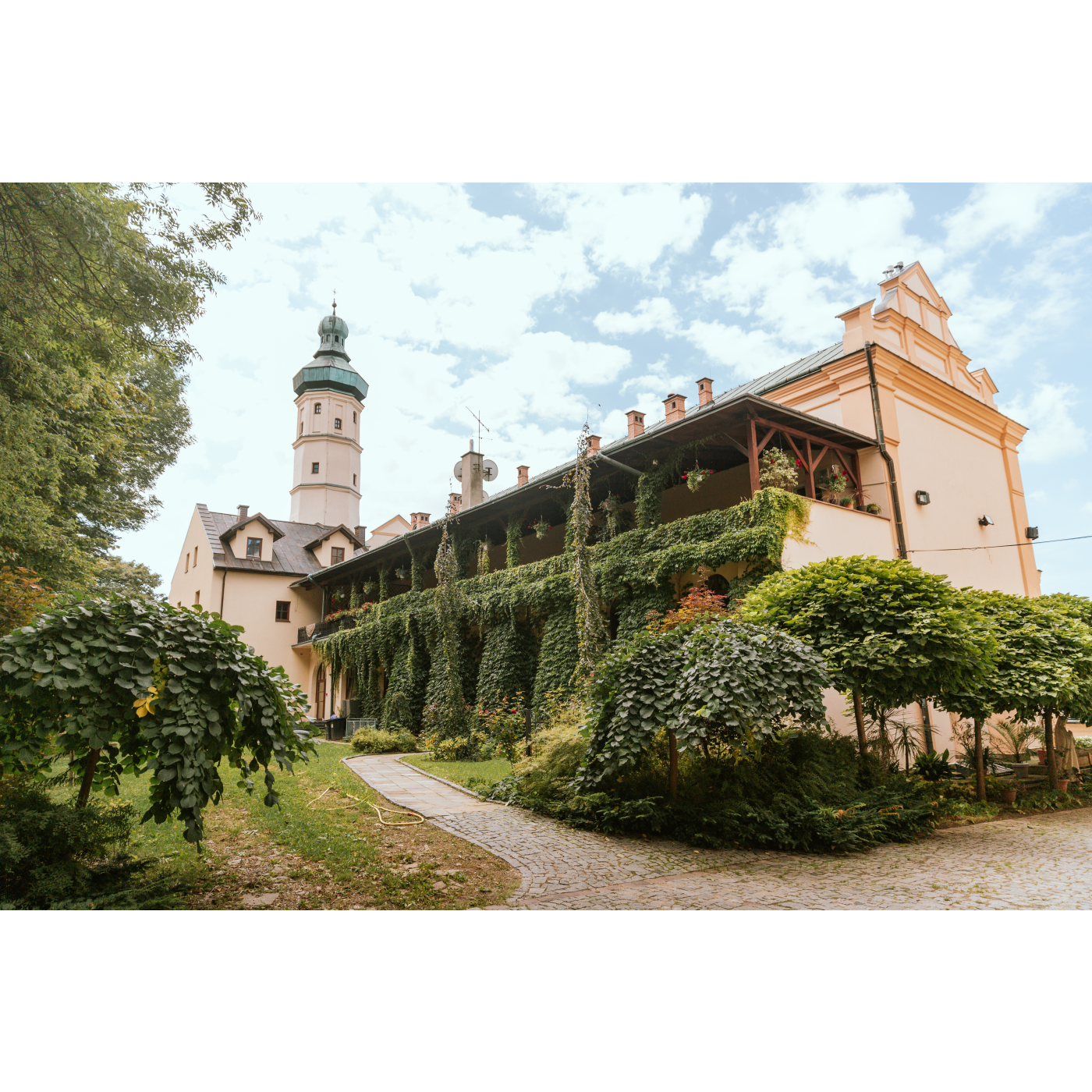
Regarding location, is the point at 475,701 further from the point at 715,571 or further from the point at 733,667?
the point at 733,667

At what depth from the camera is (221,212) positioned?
788cm

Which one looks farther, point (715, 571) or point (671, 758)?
point (715, 571)

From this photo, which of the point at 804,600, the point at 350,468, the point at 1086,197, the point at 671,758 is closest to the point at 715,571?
the point at 804,600

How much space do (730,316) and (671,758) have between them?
8.33 metres

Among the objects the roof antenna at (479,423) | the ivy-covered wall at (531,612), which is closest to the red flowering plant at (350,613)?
the ivy-covered wall at (531,612)

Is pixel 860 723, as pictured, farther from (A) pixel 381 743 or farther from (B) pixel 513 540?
(A) pixel 381 743

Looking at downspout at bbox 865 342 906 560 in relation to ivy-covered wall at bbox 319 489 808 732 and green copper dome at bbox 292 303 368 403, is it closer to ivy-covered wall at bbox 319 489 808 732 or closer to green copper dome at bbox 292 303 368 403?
ivy-covered wall at bbox 319 489 808 732

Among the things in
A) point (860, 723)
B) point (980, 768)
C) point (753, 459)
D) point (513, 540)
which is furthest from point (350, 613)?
point (980, 768)

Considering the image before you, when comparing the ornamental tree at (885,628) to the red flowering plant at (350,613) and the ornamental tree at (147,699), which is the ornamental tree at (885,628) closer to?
the ornamental tree at (147,699)

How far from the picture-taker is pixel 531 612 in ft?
57.2

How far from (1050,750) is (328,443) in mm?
37551

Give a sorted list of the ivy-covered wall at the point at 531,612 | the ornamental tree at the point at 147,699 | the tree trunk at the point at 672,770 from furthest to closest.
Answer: the ivy-covered wall at the point at 531,612
the tree trunk at the point at 672,770
the ornamental tree at the point at 147,699

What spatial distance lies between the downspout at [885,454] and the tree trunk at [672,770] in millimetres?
9223

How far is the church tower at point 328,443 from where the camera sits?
40375 millimetres
